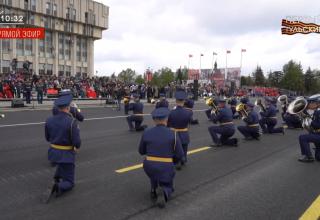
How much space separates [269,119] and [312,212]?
9933 millimetres

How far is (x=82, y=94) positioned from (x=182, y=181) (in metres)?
28.6

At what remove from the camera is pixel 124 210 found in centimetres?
586

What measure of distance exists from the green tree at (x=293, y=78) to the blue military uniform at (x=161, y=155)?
86740 millimetres

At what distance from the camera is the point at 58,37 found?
74.1 meters

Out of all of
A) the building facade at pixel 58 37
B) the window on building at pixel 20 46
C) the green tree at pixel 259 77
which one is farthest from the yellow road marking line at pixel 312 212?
the green tree at pixel 259 77

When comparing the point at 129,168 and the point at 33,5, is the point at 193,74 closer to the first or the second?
the point at 33,5

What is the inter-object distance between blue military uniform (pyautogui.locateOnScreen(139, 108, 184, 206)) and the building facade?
192 ft

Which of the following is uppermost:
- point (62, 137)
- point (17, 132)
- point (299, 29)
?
point (299, 29)

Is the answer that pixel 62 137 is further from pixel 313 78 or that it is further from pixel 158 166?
pixel 313 78

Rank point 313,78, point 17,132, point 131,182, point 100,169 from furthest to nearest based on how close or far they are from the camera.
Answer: point 313,78 → point 17,132 → point 100,169 → point 131,182

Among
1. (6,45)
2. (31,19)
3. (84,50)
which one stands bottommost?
(6,45)

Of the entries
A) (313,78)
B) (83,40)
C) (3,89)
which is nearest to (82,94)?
(3,89)

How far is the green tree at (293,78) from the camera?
87562 mm

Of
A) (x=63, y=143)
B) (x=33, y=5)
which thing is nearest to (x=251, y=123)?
(x=63, y=143)
